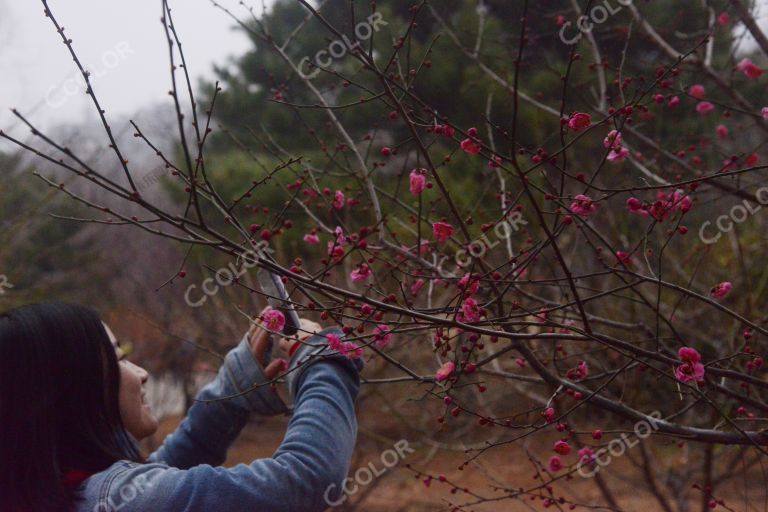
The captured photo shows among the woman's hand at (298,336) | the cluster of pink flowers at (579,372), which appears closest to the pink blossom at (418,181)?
the woman's hand at (298,336)

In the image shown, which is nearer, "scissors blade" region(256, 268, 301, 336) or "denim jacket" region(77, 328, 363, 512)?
"denim jacket" region(77, 328, 363, 512)

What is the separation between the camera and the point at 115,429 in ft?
4.85

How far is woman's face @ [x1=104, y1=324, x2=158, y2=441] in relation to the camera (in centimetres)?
154

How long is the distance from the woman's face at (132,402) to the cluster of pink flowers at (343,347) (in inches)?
19.2

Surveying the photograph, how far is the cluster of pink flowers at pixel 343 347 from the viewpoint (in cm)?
135

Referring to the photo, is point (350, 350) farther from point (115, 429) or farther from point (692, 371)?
point (692, 371)

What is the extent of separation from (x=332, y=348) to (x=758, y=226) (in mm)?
5243

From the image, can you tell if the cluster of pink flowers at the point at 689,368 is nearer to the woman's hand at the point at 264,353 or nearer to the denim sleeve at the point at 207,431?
the woman's hand at the point at 264,353

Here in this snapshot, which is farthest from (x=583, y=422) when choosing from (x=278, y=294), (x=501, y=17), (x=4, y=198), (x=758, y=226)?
(x=278, y=294)

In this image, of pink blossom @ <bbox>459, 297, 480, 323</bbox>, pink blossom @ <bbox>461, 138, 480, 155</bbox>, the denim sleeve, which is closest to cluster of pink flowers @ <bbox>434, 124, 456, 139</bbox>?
pink blossom @ <bbox>461, 138, 480, 155</bbox>

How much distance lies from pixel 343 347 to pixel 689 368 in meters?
0.65

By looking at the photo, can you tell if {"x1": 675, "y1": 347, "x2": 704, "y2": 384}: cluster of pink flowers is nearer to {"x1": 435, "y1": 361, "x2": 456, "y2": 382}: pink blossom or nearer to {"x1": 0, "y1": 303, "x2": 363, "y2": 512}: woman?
{"x1": 435, "y1": 361, "x2": 456, "y2": 382}: pink blossom

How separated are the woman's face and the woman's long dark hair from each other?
0.04 metres

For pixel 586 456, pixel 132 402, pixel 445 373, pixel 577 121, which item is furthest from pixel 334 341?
pixel 586 456
